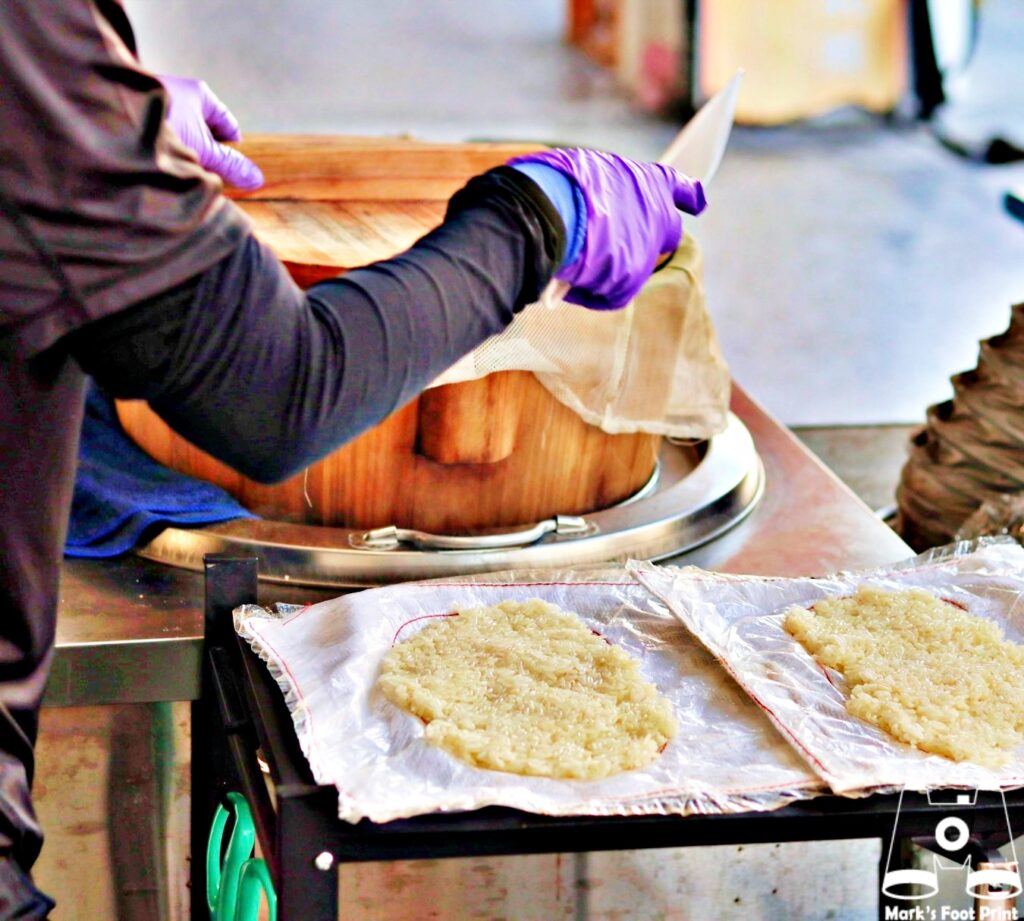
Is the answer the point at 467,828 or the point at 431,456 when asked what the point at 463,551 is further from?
the point at 467,828

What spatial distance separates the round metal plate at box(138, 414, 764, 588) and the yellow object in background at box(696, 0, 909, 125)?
444 cm

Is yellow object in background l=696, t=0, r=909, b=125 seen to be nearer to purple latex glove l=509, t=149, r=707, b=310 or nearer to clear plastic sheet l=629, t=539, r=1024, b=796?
clear plastic sheet l=629, t=539, r=1024, b=796

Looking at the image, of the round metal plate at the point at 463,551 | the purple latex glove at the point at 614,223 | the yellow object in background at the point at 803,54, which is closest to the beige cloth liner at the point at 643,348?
the round metal plate at the point at 463,551

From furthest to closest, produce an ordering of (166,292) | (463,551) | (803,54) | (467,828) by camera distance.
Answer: (803,54), (463,551), (467,828), (166,292)

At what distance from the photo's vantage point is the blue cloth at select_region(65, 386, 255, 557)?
1.54 m

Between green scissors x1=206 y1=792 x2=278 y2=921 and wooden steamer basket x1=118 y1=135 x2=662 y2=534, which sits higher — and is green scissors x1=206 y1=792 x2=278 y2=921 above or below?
below

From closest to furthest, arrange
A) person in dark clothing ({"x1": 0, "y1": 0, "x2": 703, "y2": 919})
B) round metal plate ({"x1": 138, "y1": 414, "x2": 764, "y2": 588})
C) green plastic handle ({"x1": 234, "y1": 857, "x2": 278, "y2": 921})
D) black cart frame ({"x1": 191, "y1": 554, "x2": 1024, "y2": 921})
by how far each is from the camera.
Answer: person in dark clothing ({"x1": 0, "y1": 0, "x2": 703, "y2": 919}), black cart frame ({"x1": 191, "y1": 554, "x2": 1024, "y2": 921}), green plastic handle ({"x1": 234, "y1": 857, "x2": 278, "y2": 921}), round metal plate ({"x1": 138, "y1": 414, "x2": 764, "y2": 588})

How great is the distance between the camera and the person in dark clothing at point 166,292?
2.71 ft

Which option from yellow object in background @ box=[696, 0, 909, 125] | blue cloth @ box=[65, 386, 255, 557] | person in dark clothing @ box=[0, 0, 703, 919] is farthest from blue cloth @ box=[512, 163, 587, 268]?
yellow object in background @ box=[696, 0, 909, 125]

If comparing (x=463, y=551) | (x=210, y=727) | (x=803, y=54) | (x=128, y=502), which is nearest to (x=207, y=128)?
(x=128, y=502)

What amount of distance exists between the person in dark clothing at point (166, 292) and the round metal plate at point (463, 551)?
412 mm

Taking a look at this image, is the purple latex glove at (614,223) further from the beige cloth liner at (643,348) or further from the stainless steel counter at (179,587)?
the stainless steel counter at (179,587)

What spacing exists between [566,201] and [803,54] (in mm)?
5429

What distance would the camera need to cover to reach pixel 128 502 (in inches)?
61.5
